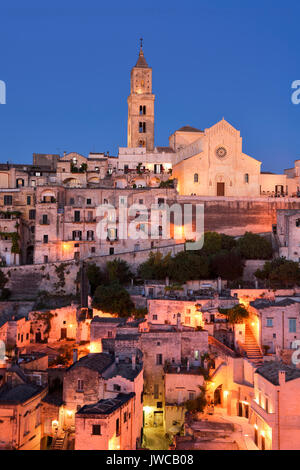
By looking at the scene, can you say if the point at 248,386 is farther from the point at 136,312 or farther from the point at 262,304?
the point at 136,312

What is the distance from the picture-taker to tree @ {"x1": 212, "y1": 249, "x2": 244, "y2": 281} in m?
32.6

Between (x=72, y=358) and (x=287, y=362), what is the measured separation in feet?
38.2

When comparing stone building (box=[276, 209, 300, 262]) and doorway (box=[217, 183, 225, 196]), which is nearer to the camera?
stone building (box=[276, 209, 300, 262])

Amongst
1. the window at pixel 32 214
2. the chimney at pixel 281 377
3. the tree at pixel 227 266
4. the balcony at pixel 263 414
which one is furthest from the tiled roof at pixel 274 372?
the window at pixel 32 214

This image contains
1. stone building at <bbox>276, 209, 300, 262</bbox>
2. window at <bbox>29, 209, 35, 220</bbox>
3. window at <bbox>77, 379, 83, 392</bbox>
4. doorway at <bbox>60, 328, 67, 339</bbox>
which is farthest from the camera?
window at <bbox>29, 209, 35, 220</bbox>

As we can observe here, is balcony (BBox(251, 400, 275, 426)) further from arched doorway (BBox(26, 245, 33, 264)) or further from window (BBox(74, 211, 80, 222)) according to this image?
arched doorway (BBox(26, 245, 33, 264))

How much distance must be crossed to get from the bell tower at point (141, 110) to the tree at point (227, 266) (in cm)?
2740

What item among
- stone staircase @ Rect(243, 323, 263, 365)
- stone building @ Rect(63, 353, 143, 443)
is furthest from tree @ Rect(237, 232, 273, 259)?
stone building @ Rect(63, 353, 143, 443)

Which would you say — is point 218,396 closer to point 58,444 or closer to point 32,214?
point 58,444

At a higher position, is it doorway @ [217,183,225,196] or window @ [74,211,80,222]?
doorway @ [217,183,225,196]

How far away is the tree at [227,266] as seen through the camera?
3262 cm

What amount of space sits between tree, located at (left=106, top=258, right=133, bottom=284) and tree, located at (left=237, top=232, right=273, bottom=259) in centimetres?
850

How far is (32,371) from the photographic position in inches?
899

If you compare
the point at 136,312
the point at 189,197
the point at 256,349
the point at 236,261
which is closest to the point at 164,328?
the point at 136,312
